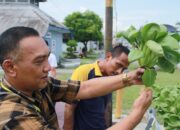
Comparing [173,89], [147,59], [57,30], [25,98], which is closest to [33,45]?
[25,98]

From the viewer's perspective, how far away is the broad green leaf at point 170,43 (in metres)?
2.30

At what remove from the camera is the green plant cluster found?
9.06 ft

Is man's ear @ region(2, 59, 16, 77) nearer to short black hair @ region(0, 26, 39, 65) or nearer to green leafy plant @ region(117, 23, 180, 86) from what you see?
short black hair @ region(0, 26, 39, 65)

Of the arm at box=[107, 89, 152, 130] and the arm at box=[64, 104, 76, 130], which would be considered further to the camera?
the arm at box=[64, 104, 76, 130]

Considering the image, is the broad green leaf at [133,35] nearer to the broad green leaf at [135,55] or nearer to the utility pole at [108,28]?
the broad green leaf at [135,55]

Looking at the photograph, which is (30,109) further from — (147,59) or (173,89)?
(173,89)

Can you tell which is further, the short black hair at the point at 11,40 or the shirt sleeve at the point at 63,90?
the shirt sleeve at the point at 63,90

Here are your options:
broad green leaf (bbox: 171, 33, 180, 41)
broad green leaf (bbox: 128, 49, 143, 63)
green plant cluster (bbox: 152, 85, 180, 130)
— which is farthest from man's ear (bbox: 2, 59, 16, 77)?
green plant cluster (bbox: 152, 85, 180, 130)

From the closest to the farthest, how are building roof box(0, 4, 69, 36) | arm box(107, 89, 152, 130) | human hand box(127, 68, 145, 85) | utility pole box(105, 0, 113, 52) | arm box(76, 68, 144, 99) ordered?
arm box(107, 89, 152, 130)
human hand box(127, 68, 145, 85)
arm box(76, 68, 144, 99)
utility pole box(105, 0, 113, 52)
building roof box(0, 4, 69, 36)

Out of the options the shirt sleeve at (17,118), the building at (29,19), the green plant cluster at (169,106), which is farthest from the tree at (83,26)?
the shirt sleeve at (17,118)

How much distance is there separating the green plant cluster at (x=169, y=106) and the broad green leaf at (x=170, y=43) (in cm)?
63

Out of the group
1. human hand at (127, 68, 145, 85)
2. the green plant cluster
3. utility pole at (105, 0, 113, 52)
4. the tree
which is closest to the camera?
human hand at (127, 68, 145, 85)

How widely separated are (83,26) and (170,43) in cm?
4372

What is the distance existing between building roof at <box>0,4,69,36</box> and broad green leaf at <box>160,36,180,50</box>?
903 inches
